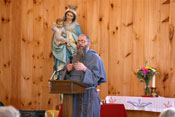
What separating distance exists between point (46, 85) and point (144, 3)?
8.34 ft

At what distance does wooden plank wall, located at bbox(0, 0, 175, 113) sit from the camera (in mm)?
6293

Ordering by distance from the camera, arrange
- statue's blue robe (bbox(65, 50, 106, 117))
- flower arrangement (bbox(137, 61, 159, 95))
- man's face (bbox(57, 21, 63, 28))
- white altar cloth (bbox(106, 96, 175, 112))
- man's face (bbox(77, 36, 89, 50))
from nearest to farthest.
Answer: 1. statue's blue robe (bbox(65, 50, 106, 117))
2. man's face (bbox(77, 36, 89, 50))
3. white altar cloth (bbox(106, 96, 175, 112))
4. flower arrangement (bbox(137, 61, 159, 95))
5. man's face (bbox(57, 21, 63, 28))

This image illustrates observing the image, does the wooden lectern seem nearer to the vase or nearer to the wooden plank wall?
the vase

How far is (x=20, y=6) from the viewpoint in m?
7.31

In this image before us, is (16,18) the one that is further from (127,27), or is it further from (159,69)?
(159,69)

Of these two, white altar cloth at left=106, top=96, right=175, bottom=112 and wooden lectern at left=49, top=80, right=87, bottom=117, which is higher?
wooden lectern at left=49, top=80, right=87, bottom=117

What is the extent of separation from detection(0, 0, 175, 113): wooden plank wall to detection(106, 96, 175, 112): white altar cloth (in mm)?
543

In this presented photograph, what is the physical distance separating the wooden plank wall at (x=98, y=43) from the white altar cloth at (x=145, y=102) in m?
0.54

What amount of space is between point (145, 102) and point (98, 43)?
5.36 feet

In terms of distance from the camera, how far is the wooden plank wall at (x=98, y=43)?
20.6ft

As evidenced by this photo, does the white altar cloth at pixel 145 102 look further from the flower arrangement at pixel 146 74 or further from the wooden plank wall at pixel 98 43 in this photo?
the wooden plank wall at pixel 98 43

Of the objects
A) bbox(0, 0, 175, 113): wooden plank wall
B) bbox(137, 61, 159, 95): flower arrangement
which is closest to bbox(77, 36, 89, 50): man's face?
bbox(137, 61, 159, 95): flower arrangement

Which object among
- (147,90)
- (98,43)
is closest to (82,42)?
(147,90)

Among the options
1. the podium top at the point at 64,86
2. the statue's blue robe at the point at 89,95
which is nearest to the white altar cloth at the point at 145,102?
the statue's blue robe at the point at 89,95
